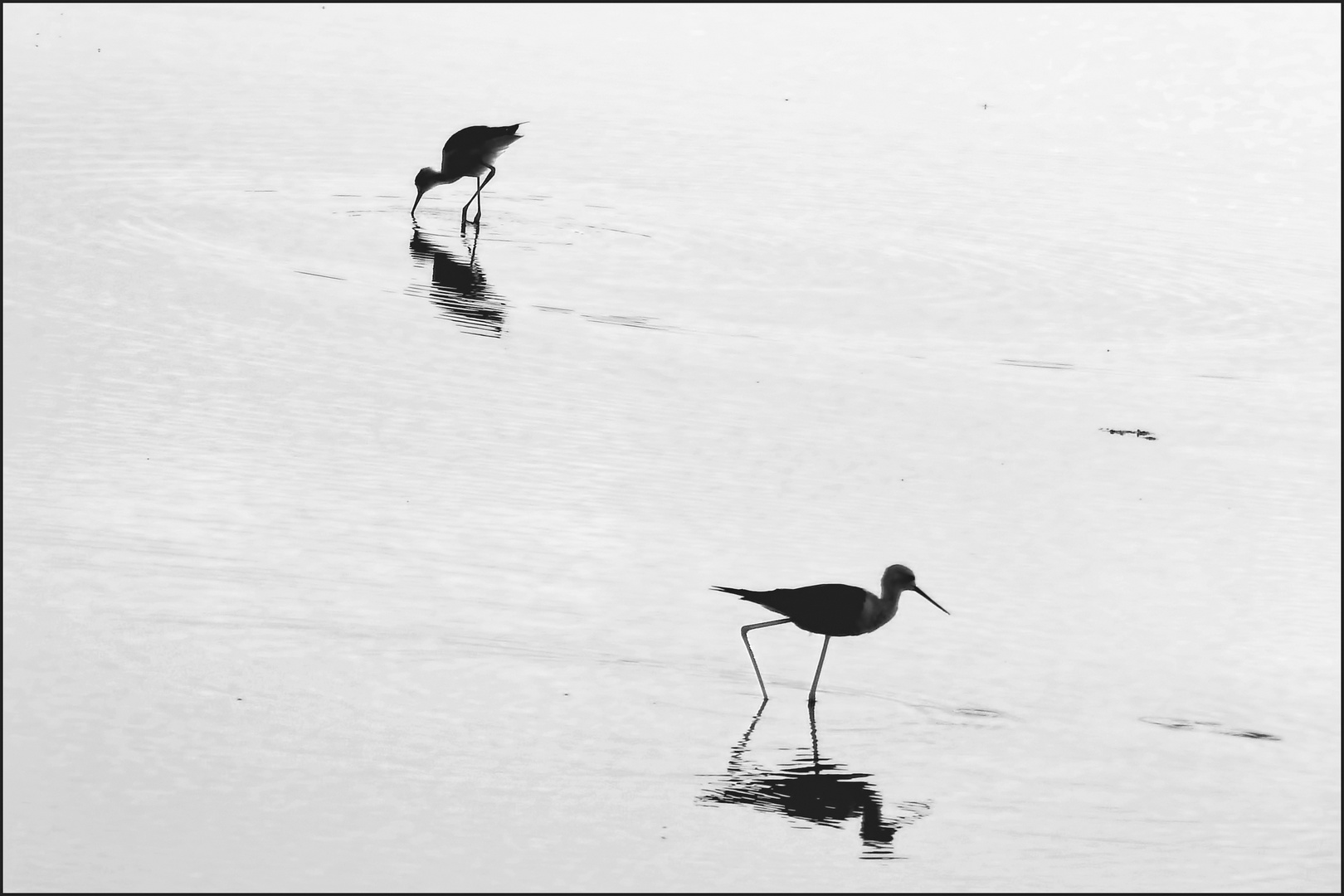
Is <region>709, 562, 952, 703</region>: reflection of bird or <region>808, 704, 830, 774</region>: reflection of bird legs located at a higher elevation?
<region>709, 562, 952, 703</region>: reflection of bird

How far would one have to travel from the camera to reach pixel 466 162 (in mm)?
18938

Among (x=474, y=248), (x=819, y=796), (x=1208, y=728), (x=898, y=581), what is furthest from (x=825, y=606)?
(x=474, y=248)

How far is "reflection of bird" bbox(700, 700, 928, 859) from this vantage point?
25.1 ft

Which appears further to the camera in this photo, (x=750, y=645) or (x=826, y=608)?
(x=750, y=645)

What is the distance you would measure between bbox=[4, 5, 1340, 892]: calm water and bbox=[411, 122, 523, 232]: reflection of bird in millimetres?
296

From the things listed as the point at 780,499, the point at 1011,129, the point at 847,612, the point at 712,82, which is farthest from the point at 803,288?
the point at 712,82

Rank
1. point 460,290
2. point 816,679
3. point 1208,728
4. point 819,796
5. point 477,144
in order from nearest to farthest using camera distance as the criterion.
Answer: point 819,796 < point 1208,728 < point 816,679 < point 460,290 < point 477,144

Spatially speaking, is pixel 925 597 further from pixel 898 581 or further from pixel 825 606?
pixel 825 606

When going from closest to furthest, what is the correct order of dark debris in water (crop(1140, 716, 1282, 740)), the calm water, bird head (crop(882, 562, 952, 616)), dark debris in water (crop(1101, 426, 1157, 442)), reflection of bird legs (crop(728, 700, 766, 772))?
the calm water, reflection of bird legs (crop(728, 700, 766, 772)), dark debris in water (crop(1140, 716, 1282, 740)), bird head (crop(882, 562, 952, 616)), dark debris in water (crop(1101, 426, 1157, 442))

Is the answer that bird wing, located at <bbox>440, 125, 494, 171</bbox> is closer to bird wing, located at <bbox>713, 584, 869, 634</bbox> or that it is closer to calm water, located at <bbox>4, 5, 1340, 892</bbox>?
calm water, located at <bbox>4, 5, 1340, 892</bbox>

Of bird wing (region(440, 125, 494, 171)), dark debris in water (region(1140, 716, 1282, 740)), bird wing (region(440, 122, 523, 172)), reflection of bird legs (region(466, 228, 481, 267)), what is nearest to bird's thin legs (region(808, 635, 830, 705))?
dark debris in water (region(1140, 716, 1282, 740))

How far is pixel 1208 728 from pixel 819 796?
1844 mm

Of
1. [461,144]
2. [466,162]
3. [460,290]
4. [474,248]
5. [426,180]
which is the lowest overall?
[460,290]

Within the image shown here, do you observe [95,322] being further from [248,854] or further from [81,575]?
[248,854]
